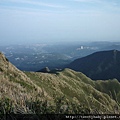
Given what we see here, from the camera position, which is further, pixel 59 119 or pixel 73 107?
pixel 73 107

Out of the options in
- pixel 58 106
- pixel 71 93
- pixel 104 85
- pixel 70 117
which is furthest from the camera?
pixel 104 85

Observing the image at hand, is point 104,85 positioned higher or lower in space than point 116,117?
lower

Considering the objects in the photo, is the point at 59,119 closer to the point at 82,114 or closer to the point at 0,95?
the point at 82,114

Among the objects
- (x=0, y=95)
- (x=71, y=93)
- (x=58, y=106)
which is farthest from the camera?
(x=71, y=93)

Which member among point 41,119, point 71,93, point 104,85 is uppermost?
point 41,119

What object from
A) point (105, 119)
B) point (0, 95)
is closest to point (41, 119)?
point (105, 119)

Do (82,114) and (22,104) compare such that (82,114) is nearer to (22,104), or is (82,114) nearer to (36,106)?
(36,106)

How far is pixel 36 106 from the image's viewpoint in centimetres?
624

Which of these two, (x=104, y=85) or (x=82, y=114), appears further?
(x=104, y=85)

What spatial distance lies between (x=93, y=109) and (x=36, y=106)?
1503 mm

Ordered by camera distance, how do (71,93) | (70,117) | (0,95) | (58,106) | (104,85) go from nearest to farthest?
(70,117)
(58,106)
(0,95)
(71,93)
(104,85)

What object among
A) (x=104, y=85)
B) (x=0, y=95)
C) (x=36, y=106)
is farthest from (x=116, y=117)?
(x=104, y=85)

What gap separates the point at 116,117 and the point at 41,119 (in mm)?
1698

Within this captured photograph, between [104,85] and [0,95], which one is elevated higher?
[0,95]
